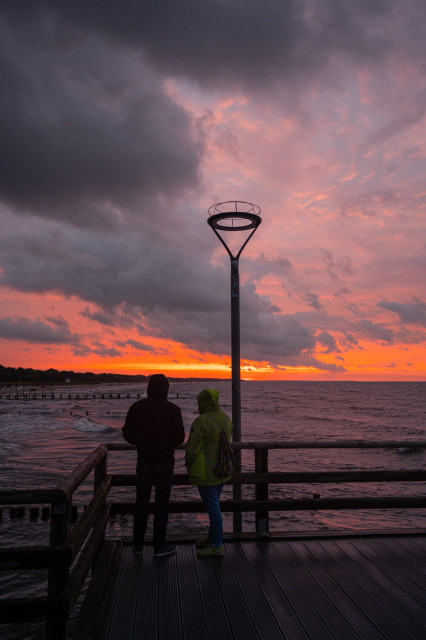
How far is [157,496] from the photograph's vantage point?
4.79m

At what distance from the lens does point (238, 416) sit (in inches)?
235

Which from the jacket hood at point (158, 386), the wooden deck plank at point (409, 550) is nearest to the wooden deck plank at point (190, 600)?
the jacket hood at point (158, 386)

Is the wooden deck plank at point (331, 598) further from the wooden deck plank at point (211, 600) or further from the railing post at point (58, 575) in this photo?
the railing post at point (58, 575)

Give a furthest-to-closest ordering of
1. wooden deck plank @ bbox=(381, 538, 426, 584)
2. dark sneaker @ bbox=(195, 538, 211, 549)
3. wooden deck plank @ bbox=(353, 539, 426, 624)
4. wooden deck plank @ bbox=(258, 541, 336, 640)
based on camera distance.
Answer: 1. dark sneaker @ bbox=(195, 538, 211, 549)
2. wooden deck plank @ bbox=(381, 538, 426, 584)
3. wooden deck plank @ bbox=(353, 539, 426, 624)
4. wooden deck plank @ bbox=(258, 541, 336, 640)

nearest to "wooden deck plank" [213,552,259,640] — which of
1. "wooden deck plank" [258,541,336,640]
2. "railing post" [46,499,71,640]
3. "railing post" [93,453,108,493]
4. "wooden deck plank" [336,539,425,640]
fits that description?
"wooden deck plank" [258,541,336,640]

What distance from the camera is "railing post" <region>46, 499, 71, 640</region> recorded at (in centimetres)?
300

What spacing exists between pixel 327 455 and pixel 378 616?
2493 centimetres

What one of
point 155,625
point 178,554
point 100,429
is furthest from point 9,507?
point 100,429

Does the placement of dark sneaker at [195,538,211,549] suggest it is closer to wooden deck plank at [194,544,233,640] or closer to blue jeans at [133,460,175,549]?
wooden deck plank at [194,544,233,640]

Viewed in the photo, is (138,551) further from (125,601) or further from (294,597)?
(294,597)

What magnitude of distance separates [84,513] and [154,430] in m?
1.08

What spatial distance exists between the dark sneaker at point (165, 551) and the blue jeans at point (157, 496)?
0.13 feet

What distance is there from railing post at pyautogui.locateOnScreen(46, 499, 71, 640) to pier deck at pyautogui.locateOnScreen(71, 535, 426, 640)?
237 millimetres

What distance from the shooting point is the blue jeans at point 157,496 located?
475 cm
